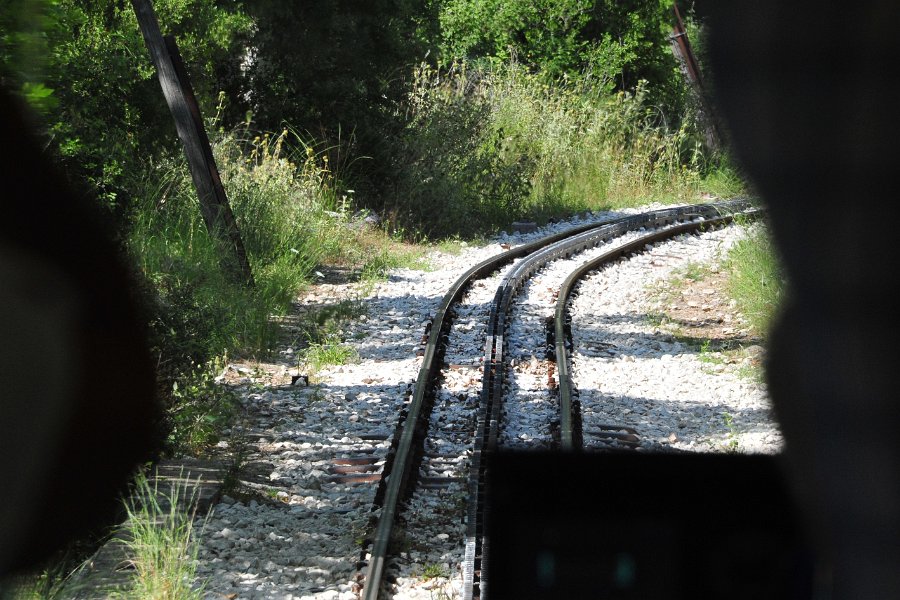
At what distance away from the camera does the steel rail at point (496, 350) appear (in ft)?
13.2

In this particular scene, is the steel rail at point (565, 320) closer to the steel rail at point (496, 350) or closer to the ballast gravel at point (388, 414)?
the ballast gravel at point (388, 414)

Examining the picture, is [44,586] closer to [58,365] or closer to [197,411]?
[58,365]

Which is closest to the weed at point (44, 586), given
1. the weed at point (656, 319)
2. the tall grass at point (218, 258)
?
the tall grass at point (218, 258)

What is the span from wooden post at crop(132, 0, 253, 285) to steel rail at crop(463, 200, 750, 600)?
2775 mm

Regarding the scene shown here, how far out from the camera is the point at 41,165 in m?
6.04

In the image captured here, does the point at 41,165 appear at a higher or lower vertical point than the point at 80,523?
higher

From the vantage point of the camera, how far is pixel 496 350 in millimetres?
8172

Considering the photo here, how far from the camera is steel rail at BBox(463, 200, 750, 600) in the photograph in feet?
13.2

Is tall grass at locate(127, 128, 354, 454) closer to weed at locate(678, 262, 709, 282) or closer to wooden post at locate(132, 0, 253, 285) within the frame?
wooden post at locate(132, 0, 253, 285)

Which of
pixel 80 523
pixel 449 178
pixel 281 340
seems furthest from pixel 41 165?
pixel 449 178

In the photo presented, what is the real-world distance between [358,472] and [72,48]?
5.94 meters

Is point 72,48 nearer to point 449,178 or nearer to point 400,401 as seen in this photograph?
point 400,401

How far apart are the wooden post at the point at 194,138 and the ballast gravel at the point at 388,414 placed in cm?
125

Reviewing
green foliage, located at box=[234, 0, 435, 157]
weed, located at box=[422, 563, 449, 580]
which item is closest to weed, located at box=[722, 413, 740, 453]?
weed, located at box=[422, 563, 449, 580]
